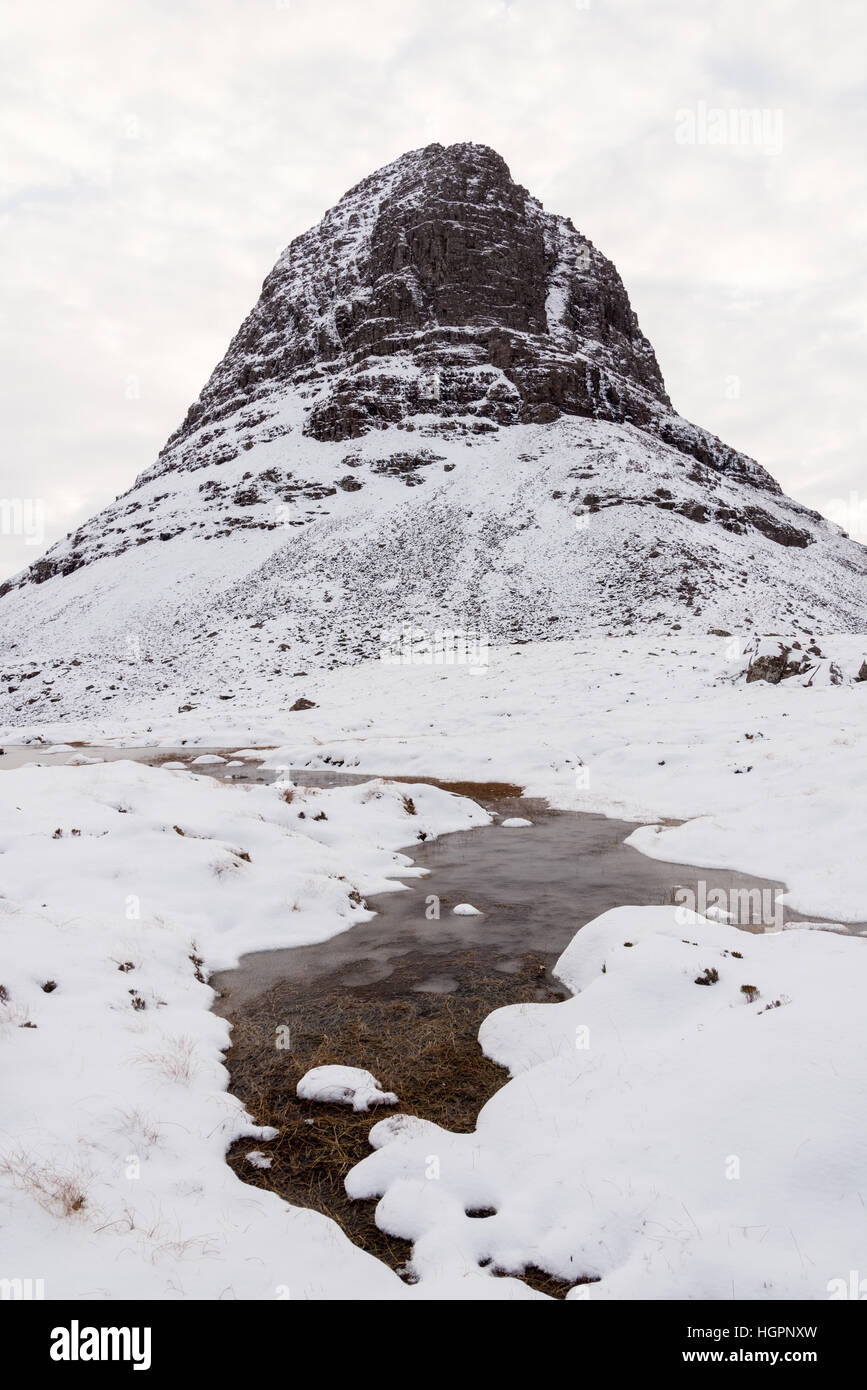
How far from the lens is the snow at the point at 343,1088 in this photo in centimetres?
466

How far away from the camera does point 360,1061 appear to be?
5191 mm

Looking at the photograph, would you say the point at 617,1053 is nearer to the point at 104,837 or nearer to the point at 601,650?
the point at 104,837

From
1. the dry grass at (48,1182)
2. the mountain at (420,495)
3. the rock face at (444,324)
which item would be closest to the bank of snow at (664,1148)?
the dry grass at (48,1182)

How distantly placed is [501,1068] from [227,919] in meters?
4.03

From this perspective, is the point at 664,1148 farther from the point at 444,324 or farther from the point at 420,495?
the point at 444,324

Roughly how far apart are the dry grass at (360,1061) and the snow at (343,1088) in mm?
61

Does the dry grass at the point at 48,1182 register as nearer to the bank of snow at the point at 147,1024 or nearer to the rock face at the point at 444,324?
the bank of snow at the point at 147,1024

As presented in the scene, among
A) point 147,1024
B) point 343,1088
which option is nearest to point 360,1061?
point 343,1088

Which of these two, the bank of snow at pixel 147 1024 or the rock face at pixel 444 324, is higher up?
the rock face at pixel 444 324

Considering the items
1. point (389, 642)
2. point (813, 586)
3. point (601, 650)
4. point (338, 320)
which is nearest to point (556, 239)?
point (338, 320)

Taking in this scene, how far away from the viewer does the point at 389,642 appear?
139 feet

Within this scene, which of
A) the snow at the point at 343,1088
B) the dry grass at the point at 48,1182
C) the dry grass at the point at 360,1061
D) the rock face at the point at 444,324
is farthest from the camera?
the rock face at the point at 444,324

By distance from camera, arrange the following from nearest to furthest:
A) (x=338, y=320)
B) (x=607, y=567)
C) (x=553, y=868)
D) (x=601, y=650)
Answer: (x=553, y=868) → (x=601, y=650) → (x=607, y=567) → (x=338, y=320)

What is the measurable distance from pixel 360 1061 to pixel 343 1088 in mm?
430
